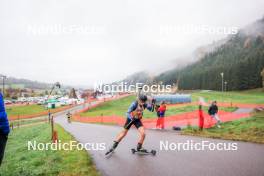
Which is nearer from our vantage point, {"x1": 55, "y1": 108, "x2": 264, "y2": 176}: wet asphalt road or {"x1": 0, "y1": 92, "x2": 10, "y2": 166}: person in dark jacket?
{"x1": 0, "y1": 92, "x2": 10, "y2": 166}: person in dark jacket

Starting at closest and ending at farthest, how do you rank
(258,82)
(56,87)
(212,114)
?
1. (56,87)
2. (212,114)
3. (258,82)

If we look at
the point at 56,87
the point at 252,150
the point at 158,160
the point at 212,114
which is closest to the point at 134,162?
the point at 158,160

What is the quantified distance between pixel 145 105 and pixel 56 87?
532 cm

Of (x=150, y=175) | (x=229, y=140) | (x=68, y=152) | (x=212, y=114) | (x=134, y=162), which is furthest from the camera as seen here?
(x=212, y=114)

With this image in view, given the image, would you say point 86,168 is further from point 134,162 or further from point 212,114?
point 212,114

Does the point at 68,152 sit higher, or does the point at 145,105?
the point at 145,105

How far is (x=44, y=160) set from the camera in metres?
8.41

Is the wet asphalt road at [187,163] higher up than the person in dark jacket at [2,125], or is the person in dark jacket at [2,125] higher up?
the person in dark jacket at [2,125]

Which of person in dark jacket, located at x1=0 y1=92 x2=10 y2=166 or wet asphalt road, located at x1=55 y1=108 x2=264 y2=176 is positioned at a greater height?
person in dark jacket, located at x1=0 y1=92 x2=10 y2=166

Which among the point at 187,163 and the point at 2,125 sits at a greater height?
the point at 2,125

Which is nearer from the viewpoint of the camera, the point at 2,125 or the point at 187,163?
the point at 2,125

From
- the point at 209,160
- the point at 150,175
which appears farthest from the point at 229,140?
the point at 150,175

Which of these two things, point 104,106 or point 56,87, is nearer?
point 56,87

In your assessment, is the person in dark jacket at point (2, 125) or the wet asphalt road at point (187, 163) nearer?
the person in dark jacket at point (2, 125)
